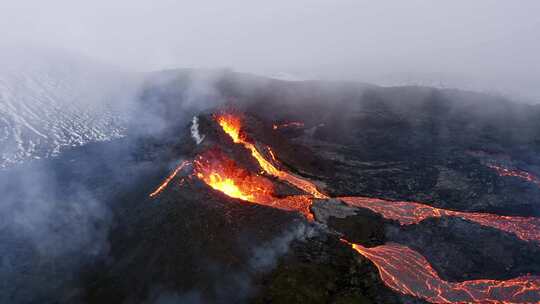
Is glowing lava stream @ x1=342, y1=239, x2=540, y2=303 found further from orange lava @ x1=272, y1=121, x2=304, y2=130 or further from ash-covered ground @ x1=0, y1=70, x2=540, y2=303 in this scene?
orange lava @ x1=272, y1=121, x2=304, y2=130

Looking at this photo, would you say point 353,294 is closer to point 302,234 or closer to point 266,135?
point 302,234

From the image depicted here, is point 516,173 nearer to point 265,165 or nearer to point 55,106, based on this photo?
point 265,165

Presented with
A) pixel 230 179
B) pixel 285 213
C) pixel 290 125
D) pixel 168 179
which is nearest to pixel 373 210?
pixel 285 213

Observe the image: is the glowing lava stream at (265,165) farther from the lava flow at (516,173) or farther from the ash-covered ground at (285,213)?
the lava flow at (516,173)

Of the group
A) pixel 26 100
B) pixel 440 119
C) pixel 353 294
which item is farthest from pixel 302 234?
pixel 26 100

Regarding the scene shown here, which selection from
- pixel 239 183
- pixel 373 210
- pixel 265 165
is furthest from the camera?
pixel 265 165

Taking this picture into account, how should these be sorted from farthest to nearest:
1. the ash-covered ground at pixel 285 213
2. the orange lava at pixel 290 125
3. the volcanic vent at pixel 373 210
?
1. the orange lava at pixel 290 125
2. the volcanic vent at pixel 373 210
3. the ash-covered ground at pixel 285 213

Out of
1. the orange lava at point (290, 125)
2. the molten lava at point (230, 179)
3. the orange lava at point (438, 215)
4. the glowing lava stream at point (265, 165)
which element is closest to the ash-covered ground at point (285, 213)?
the orange lava at point (290, 125)
